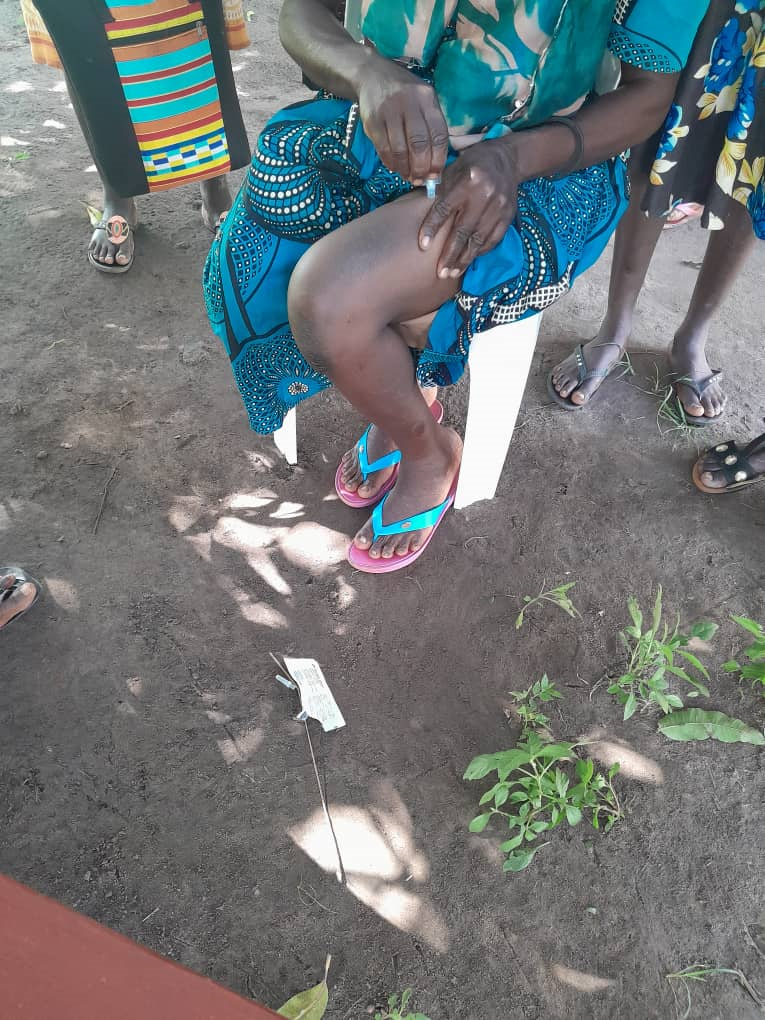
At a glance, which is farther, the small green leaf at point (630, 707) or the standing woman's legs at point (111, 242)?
the standing woman's legs at point (111, 242)

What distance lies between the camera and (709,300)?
2338 mm

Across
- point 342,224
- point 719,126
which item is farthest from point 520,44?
point 719,126

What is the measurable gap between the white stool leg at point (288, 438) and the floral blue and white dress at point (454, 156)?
0.96ft

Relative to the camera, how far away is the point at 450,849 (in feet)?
5.17

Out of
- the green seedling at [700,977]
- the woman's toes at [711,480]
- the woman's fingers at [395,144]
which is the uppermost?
the woman's fingers at [395,144]

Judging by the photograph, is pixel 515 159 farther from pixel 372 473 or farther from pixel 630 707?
pixel 630 707

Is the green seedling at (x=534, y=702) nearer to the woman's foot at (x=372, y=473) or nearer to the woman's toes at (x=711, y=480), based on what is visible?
the woman's foot at (x=372, y=473)

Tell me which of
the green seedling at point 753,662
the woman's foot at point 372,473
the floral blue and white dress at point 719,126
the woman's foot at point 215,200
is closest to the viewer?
the floral blue and white dress at point 719,126

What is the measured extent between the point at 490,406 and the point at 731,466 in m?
0.82

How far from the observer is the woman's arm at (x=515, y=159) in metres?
1.44

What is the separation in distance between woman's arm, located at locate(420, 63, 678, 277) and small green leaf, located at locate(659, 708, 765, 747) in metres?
1.17

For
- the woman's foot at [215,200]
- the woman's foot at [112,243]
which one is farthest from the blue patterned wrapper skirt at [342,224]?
the woman's foot at [215,200]

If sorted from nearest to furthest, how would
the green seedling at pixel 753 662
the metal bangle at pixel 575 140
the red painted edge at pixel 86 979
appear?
the red painted edge at pixel 86 979
the metal bangle at pixel 575 140
the green seedling at pixel 753 662

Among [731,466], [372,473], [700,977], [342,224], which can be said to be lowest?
[700,977]
